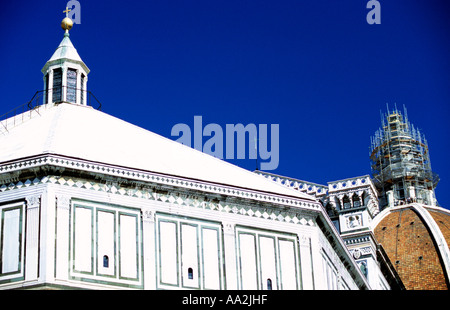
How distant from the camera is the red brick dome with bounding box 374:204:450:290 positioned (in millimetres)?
96194

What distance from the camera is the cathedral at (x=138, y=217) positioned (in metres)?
28.3

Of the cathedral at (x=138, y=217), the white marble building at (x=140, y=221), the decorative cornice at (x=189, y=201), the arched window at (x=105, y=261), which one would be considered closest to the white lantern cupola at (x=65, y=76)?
the cathedral at (x=138, y=217)

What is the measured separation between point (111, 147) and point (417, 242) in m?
75.0

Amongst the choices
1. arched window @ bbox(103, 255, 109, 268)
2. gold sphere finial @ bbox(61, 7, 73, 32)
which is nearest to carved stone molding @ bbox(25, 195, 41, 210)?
arched window @ bbox(103, 255, 109, 268)

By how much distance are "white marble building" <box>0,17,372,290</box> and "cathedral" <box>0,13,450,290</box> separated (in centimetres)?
3

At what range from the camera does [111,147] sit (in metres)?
32.2

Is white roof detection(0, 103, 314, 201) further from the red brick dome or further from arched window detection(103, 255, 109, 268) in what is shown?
the red brick dome

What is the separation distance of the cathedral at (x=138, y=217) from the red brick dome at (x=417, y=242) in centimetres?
6147

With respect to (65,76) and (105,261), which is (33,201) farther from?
(65,76)

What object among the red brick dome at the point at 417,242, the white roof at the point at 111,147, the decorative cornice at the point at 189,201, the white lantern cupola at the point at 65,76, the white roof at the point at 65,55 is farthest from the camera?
the red brick dome at the point at 417,242

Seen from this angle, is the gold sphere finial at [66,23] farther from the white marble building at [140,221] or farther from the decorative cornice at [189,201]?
the decorative cornice at [189,201]

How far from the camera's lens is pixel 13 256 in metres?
28.2
